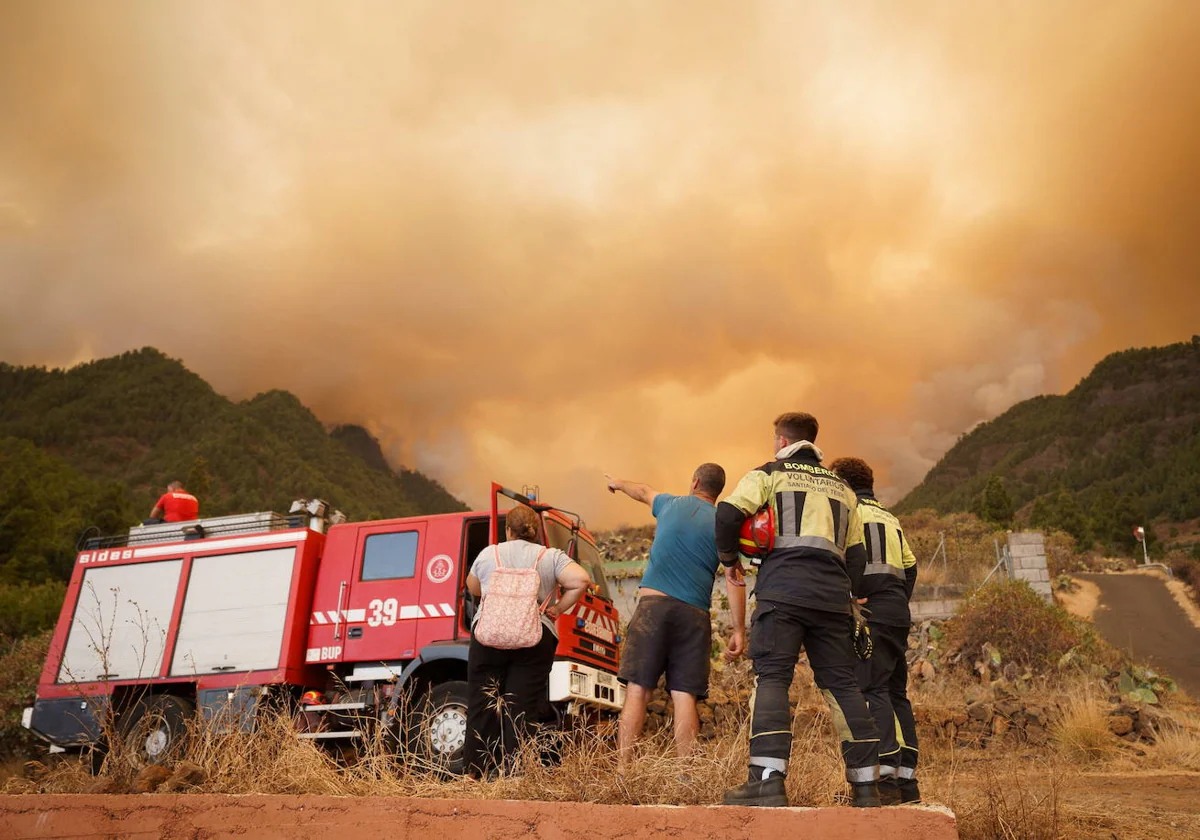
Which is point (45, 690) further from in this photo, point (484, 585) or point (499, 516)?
point (484, 585)

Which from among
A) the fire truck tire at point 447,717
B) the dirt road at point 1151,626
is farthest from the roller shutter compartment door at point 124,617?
the dirt road at point 1151,626

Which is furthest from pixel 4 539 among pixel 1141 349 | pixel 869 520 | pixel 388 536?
pixel 1141 349

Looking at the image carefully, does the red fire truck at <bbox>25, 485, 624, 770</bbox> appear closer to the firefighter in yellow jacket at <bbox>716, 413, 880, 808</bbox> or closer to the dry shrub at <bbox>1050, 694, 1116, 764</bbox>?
the firefighter in yellow jacket at <bbox>716, 413, 880, 808</bbox>

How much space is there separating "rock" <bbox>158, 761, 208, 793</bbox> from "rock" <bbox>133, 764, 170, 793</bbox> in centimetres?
4

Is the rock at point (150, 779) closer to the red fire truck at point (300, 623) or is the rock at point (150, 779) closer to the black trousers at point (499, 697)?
the black trousers at point (499, 697)

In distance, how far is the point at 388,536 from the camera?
31.0ft

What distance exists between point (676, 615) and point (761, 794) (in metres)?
1.84

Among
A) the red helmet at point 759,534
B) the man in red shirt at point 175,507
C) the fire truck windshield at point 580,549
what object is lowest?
the red helmet at point 759,534

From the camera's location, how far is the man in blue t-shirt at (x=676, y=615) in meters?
4.98

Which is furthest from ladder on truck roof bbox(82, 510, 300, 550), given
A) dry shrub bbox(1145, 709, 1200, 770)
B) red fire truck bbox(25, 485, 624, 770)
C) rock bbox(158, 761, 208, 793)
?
dry shrub bbox(1145, 709, 1200, 770)

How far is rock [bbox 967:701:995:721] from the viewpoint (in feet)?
34.9

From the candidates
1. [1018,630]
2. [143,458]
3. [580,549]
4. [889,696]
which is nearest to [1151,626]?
[1018,630]

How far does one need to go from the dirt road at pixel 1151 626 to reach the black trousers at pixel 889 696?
46.0ft

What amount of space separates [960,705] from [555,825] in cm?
944
